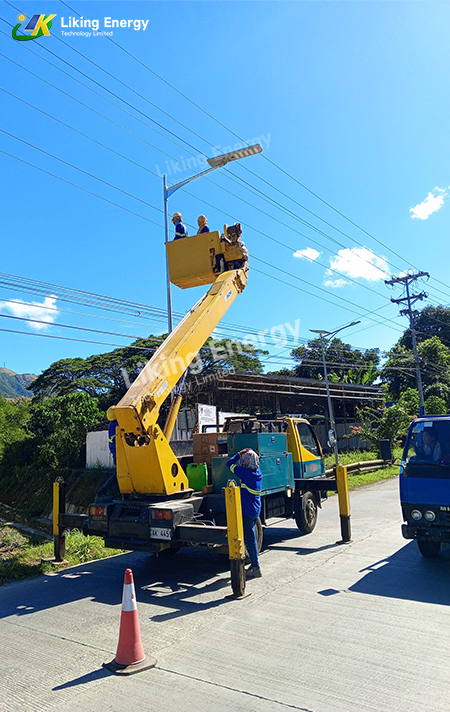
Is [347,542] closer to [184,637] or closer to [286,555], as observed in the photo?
[286,555]

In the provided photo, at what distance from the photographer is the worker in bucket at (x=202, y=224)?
28.0 feet

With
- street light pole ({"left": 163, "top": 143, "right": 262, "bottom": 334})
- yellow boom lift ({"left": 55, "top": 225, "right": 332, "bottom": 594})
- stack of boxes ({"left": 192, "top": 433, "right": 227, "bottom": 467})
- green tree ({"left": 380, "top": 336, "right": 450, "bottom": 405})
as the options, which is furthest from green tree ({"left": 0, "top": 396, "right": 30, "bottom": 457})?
green tree ({"left": 380, "top": 336, "right": 450, "bottom": 405})

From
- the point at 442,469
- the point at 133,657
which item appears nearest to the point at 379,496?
the point at 442,469

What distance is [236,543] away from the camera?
5.81m

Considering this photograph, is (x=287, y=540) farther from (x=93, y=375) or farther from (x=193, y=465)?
(x=93, y=375)

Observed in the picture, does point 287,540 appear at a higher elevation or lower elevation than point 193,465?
lower

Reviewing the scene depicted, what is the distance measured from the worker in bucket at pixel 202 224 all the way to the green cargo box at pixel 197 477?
399 centimetres

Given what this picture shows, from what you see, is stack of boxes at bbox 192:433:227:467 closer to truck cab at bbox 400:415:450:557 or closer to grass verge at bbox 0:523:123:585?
grass verge at bbox 0:523:123:585

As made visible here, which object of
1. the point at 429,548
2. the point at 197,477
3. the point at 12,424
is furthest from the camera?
the point at 12,424

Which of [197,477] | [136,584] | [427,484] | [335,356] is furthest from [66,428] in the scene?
[335,356]

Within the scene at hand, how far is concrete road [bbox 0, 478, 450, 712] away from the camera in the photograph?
3.58m

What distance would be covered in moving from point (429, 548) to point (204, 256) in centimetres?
571

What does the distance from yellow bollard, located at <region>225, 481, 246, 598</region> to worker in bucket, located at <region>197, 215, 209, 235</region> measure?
462cm

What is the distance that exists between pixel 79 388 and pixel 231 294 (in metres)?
33.6
